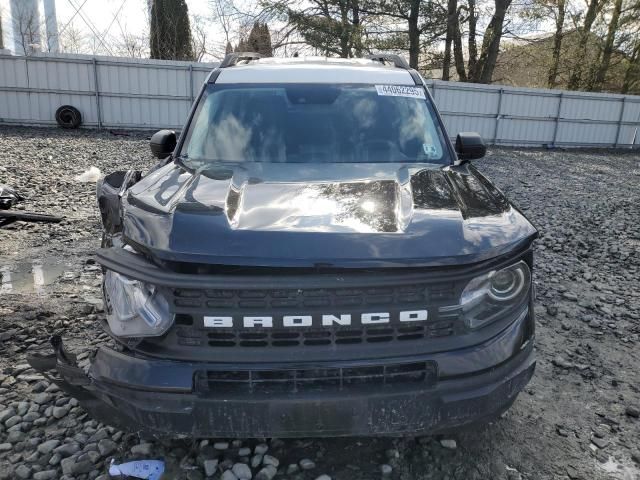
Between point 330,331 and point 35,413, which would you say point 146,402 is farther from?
point 35,413

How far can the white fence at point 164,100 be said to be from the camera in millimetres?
16562

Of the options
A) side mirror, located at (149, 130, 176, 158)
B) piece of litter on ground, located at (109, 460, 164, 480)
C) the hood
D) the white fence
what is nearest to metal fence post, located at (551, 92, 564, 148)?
the white fence

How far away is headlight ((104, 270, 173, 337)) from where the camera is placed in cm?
191

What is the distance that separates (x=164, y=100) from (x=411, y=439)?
55.4ft

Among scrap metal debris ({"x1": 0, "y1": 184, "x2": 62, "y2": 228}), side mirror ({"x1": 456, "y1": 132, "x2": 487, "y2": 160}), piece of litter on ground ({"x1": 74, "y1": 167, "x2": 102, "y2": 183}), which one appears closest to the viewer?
side mirror ({"x1": 456, "y1": 132, "x2": 487, "y2": 160})

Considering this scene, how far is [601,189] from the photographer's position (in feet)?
35.4

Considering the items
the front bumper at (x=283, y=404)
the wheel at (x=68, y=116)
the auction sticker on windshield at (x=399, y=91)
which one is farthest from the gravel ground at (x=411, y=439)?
the wheel at (x=68, y=116)

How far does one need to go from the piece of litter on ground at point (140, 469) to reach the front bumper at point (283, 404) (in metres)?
0.38

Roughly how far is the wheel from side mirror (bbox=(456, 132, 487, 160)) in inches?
637

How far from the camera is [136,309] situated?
1.97m

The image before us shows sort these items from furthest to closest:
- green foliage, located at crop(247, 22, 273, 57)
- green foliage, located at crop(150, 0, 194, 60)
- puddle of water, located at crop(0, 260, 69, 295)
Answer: green foliage, located at crop(150, 0, 194, 60) → green foliage, located at crop(247, 22, 273, 57) → puddle of water, located at crop(0, 260, 69, 295)

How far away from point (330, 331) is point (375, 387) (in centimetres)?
28

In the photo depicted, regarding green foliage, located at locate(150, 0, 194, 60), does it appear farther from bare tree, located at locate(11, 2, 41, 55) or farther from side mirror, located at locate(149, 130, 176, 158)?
side mirror, located at locate(149, 130, 176, 158)

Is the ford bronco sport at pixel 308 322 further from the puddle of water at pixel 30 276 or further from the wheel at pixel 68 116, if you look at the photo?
Answer: the wheel at pixel 68 116
